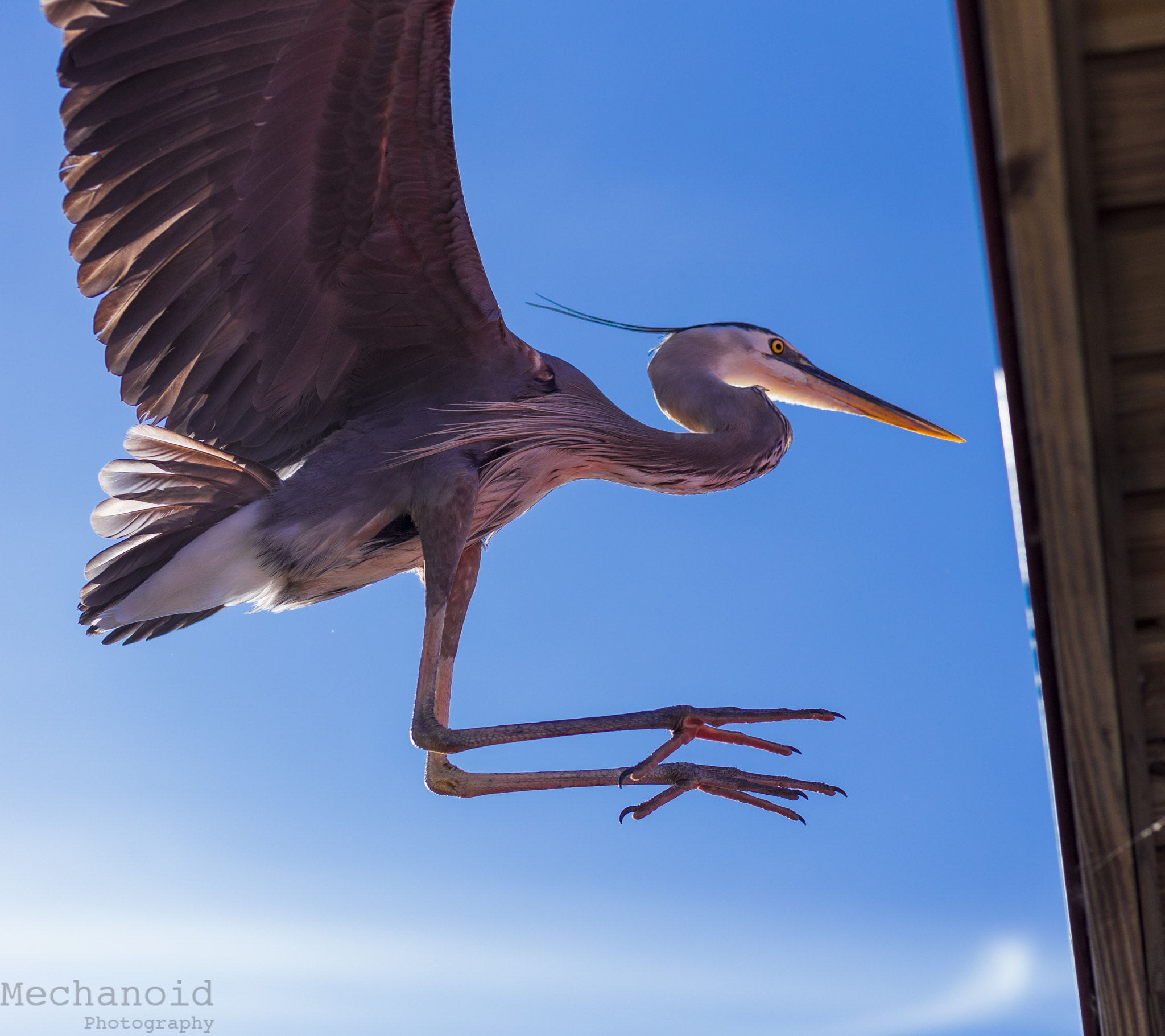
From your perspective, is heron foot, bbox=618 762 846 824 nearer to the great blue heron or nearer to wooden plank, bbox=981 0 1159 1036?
the great blue heron

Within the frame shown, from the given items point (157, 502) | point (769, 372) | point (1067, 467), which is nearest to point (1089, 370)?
point (1067, 467)

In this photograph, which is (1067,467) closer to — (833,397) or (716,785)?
(716,785)

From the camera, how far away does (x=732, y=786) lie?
10.7 ft

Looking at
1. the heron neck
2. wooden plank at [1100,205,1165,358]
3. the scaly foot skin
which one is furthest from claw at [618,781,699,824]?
wooden plank at [1100,205,1165,358]

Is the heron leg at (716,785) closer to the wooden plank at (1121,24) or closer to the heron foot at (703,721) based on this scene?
the heron foot at (703,721)

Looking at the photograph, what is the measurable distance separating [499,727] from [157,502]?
123 cm

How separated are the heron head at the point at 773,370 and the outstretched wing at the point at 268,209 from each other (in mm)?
1017

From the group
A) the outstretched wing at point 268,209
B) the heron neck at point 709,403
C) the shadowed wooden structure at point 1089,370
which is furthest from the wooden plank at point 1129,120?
the heron neck at point 709,403

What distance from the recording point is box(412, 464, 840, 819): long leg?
10.6ft

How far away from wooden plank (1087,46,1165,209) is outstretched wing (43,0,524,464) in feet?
6.93

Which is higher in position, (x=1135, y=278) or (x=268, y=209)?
(x=268, y=209)

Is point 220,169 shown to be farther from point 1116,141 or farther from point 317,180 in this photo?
point 1116,141

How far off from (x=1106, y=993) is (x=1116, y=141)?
1155mm

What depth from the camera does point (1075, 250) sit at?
113 cm
